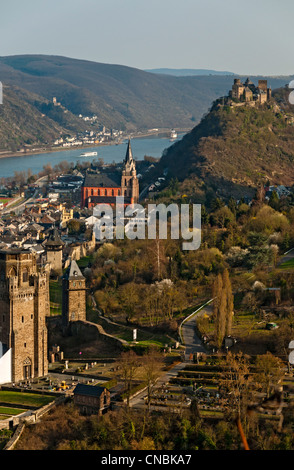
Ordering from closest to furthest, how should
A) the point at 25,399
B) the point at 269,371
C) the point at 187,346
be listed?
the point at 269,371 → the point at 25,399 → the point at 187,346

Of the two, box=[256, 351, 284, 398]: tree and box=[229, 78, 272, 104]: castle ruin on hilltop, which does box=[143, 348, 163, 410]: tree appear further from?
box=[229, 78, 272, 104]: castle ruin on hilltop

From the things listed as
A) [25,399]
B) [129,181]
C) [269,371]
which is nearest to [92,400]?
[25,399]

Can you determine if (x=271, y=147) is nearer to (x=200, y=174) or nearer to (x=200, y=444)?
(x=200, y=174)

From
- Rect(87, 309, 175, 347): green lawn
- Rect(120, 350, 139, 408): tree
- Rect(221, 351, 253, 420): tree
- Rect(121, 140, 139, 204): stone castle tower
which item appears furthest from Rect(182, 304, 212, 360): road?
Rect(121, 140, 139, 204): stone castle tower

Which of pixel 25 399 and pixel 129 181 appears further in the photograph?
pixel 129 181

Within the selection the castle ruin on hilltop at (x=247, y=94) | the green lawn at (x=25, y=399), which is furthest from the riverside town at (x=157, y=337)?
the castle ruin on hilltop at (x=247, y=94)

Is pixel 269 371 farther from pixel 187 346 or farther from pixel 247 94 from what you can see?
pixel 247 94
